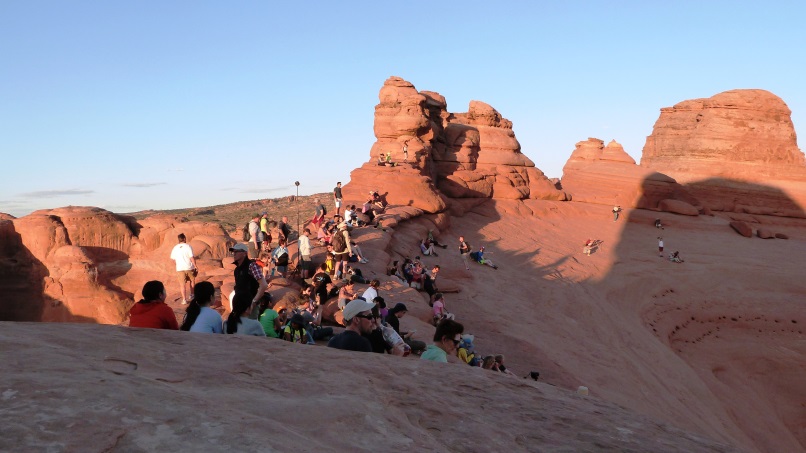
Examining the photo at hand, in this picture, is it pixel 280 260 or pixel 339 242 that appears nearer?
pixel 280 260

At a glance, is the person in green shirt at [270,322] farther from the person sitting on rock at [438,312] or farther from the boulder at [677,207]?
the boulder at [677,207]

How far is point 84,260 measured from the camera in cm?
1429

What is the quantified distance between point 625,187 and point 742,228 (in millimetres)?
7218

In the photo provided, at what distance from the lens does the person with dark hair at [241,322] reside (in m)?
5.98

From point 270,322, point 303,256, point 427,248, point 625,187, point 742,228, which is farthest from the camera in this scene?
point 625,187

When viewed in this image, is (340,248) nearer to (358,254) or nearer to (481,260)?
(358,254)

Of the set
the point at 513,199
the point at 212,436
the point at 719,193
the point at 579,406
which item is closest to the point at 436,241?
the point at 513,199

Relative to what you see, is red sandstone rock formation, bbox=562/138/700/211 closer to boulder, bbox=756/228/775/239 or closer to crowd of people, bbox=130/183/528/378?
boulder, bbox=756/228/775/239

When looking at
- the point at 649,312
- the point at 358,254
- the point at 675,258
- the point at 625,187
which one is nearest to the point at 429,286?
the point at 358,254

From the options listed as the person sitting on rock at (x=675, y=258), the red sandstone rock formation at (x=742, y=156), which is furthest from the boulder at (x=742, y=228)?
the person sitting on rock at (x=675, y=258)

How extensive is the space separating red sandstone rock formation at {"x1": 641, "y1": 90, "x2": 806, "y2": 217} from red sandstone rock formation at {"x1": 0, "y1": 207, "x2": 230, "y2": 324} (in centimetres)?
3905

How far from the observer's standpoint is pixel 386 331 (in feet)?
22.7

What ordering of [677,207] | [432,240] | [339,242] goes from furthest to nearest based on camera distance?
[677,207] → [432,240] → [339,242]

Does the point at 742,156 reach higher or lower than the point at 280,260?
higher
